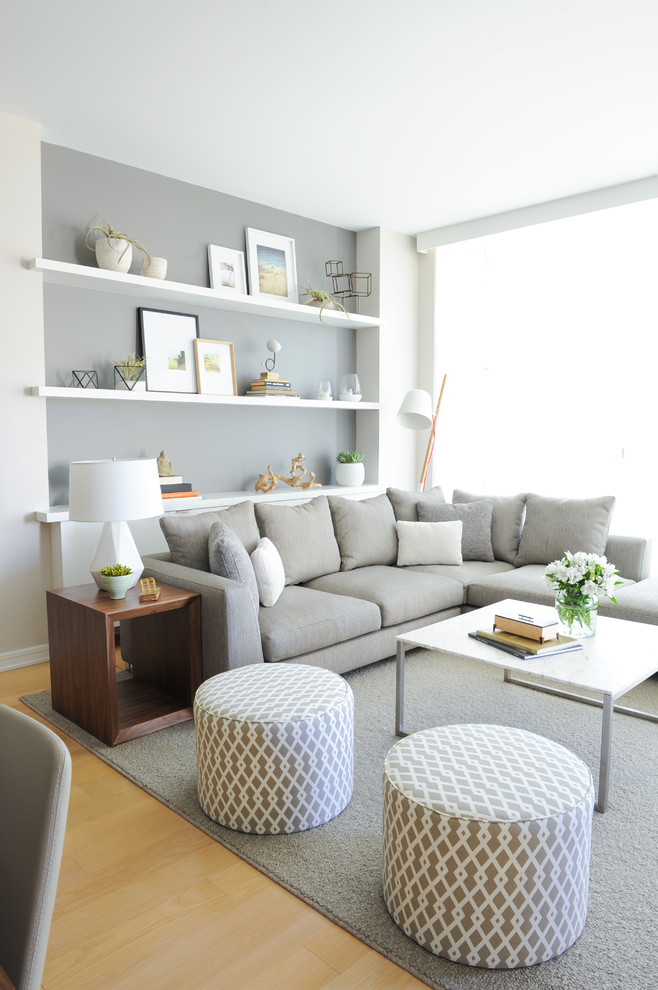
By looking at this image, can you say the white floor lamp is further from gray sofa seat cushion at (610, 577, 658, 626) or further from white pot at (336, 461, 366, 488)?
gray sofa seat cushion at (610, 577, 658, 626)

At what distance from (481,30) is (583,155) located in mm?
1537

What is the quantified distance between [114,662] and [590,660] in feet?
6.01

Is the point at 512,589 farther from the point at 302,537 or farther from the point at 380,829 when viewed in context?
the point at 380,829

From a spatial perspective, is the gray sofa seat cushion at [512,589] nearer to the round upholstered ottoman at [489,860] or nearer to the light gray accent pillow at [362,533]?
the light gray accent pillow at [362,533]

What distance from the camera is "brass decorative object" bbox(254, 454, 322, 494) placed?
16.1ft

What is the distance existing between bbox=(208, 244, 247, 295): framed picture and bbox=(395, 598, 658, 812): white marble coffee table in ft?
9.11

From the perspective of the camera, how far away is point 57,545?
3.83 m

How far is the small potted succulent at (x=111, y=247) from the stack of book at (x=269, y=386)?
46.1 inches

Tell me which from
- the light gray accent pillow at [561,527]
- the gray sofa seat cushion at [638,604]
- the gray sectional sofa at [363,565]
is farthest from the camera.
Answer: the light gray accent pillow at [561,527]

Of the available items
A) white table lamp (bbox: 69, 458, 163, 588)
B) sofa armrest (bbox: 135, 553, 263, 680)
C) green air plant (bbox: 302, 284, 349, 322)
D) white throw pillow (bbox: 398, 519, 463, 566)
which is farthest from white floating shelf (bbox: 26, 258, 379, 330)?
sofa armrest (bbox: 135, 553, 263, 680)

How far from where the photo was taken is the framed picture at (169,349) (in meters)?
4.39

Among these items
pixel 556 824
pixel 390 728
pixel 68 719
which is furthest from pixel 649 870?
pixel 68 719

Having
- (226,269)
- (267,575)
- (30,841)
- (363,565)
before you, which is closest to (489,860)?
(30,841)

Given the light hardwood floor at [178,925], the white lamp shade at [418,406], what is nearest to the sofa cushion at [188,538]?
the light hardwood floor at [178,925]
